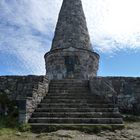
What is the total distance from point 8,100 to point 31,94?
181 cm

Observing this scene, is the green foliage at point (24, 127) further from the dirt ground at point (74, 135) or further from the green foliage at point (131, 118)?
the green foliage at point (131, 118)

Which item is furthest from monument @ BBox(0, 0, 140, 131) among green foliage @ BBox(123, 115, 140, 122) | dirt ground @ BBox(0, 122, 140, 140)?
dirt ground @ BBox(0, 122, 140, 140)

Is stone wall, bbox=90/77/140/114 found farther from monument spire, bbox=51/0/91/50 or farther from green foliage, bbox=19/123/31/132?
monument spire, bbox=51/0/91/50

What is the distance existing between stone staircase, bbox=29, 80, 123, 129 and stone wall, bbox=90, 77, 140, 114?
37 centimetres

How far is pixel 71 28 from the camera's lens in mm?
17016

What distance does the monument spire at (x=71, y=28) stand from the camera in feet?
54.4

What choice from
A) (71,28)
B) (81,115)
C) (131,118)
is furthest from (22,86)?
(71,28)

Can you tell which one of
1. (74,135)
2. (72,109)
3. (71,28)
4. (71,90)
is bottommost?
(74,135)

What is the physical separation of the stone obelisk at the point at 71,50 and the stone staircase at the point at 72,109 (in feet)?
12.6

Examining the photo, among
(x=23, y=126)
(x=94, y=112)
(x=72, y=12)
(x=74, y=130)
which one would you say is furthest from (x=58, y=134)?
(x=72, y=12)

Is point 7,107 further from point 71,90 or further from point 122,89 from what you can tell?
point 122,89

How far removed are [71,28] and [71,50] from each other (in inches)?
60.5

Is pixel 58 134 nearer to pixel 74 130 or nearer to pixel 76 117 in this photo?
pixel 74 130

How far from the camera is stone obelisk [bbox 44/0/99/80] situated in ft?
52.4
